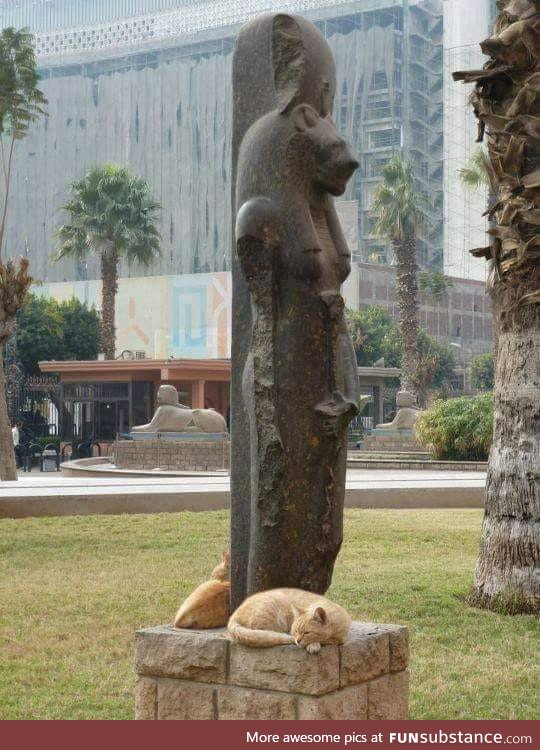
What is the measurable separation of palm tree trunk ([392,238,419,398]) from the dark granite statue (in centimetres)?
3450

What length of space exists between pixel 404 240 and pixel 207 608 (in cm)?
3667

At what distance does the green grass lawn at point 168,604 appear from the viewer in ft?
20.0

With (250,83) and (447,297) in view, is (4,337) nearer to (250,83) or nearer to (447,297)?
(250,83)

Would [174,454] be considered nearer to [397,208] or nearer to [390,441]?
[390,441]

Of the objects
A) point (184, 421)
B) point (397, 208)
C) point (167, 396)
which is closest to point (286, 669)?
point (184, 421)

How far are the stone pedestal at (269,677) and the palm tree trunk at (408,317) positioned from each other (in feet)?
115

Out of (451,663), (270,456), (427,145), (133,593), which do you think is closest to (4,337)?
(133,593)

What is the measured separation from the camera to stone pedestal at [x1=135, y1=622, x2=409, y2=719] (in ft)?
13.4

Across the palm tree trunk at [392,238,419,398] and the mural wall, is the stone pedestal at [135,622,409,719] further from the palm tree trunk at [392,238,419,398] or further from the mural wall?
the mural wall

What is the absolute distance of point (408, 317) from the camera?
1549 inches

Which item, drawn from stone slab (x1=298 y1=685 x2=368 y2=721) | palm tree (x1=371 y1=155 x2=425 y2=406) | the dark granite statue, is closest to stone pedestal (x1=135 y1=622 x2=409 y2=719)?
stone slab (x1=298 y1=685 x2=368 y2=721)

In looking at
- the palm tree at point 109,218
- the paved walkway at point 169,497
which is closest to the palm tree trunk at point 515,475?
the paved walkway at point 169,497
